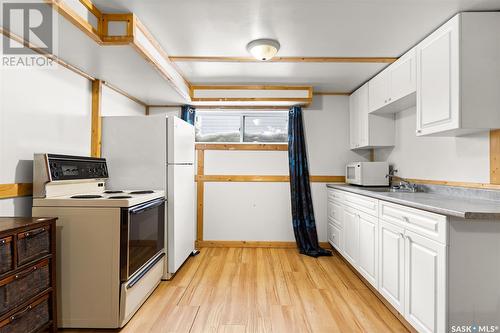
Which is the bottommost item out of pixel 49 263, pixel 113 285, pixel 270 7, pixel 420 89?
pixel 113 285

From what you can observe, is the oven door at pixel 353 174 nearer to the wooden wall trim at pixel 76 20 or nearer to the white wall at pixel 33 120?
the wooden wall trim at pixel 76 20

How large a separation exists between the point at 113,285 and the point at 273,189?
2.49 meters

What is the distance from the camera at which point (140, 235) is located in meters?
2.19

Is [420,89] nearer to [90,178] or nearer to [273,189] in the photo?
[273,189]

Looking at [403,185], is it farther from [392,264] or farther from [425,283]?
[425,283]

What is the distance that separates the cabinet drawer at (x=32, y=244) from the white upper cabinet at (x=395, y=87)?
3057 mm

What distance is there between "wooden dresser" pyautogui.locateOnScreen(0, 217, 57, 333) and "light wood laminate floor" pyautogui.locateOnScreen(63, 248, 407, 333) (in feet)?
1.94

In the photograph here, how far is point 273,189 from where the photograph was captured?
3932mm

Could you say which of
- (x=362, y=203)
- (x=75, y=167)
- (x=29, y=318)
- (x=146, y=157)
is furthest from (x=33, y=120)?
(x=362, y=203)

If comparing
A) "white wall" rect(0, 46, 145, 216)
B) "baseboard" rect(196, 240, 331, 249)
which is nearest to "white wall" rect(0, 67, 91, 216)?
"white wall" rect(0, 46, 145, 216)

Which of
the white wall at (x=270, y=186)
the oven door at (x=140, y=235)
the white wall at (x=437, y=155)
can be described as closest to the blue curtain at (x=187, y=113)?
the white wall at (x=270, y=186)

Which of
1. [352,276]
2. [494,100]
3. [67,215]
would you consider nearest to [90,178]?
[67,215]

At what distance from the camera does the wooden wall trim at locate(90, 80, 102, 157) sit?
2697mm

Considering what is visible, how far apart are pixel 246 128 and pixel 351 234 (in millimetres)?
2120
